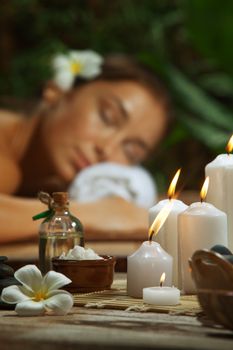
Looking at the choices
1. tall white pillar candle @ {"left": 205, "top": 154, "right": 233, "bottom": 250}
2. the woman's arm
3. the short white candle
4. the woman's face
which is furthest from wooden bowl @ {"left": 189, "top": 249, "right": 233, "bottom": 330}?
the woman's face

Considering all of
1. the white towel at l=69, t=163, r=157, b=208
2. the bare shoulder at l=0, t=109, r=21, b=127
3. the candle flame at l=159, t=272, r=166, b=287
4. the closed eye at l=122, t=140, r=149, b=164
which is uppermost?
the bare shoulder at l=0, t=109, r=21, b=127

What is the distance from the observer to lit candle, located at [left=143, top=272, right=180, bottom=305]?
1051mm

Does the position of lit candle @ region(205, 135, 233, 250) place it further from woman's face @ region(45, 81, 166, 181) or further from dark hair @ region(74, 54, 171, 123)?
dark hair @ region(74, 54, 171, 123)

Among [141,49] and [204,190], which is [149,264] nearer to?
[204,190]

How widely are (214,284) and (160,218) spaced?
10.6 inches

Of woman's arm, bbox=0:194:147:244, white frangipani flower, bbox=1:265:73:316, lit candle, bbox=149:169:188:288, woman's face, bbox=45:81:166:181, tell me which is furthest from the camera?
woman's face, bbox=45:81:166:181

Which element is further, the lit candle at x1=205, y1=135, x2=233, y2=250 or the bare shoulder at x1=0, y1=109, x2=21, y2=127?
the bare shoulder at x1=0, y1=109, x2=21, y2=127

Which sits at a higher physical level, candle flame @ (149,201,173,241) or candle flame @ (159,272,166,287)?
candle flame @ (149,201,173,241)

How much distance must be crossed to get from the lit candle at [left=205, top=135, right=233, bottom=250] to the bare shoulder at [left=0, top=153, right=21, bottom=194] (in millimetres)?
2106

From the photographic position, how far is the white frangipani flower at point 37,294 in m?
0.96

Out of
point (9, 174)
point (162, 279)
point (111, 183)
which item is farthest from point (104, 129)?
point (162, 279)

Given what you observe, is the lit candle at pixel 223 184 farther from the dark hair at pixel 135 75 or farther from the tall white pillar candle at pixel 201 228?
the dark hair at pixel 135 75

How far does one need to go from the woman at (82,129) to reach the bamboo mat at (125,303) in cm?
179

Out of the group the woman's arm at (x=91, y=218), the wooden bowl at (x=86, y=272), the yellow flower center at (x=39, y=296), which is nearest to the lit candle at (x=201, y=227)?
the wooden bowl at (x=86, y=272)
